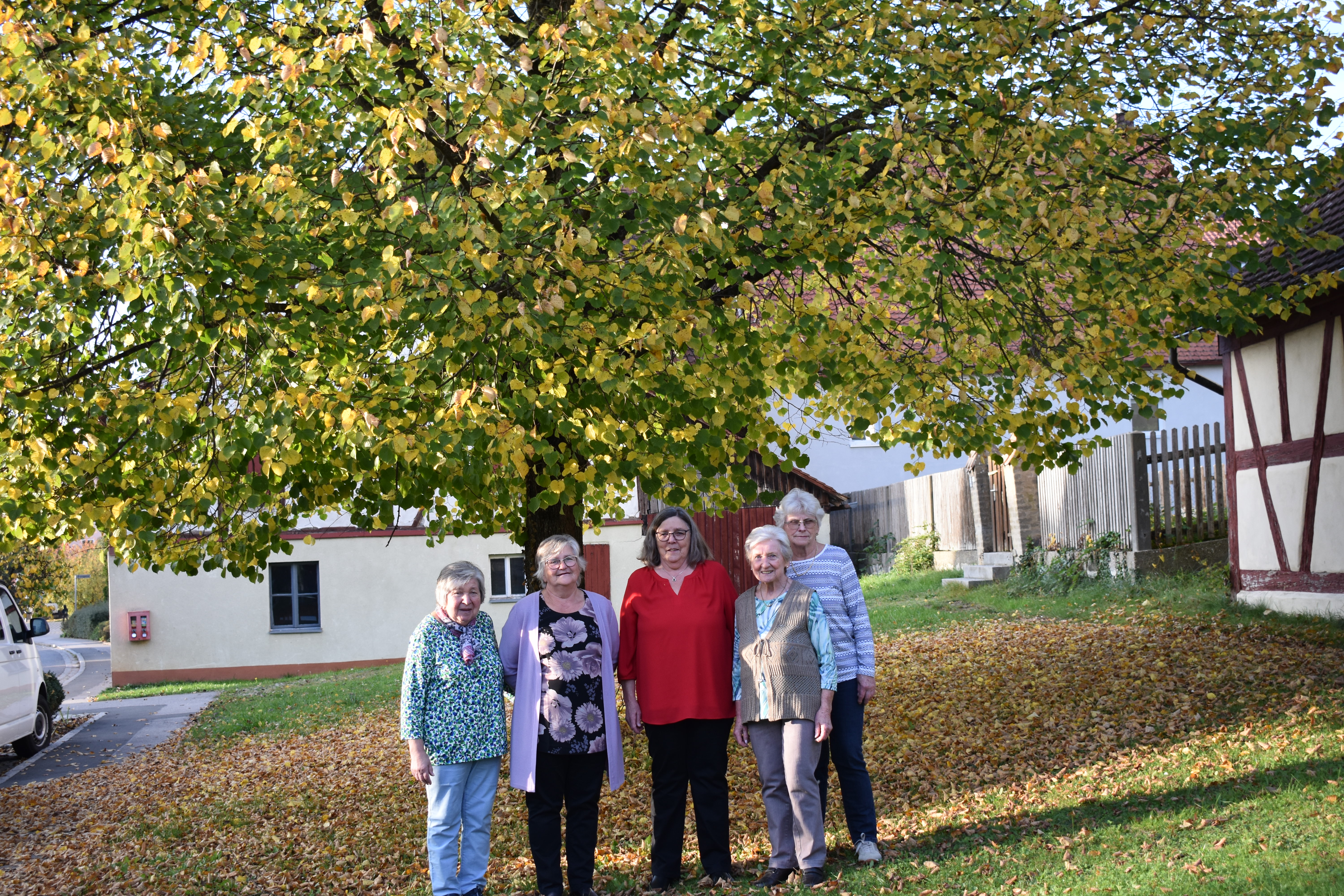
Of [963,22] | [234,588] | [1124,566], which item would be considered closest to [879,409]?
[963,22]

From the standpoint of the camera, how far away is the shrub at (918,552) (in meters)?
20.6

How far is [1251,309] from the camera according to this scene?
7375 mm

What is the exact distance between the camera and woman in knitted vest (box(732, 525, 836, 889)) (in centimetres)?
507

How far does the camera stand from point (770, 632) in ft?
16.9

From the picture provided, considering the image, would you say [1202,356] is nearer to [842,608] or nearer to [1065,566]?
[1065,566]

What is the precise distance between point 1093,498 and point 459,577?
38.7 feet

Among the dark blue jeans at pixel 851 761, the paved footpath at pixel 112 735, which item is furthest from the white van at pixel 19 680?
the dark blue jeans at pixel 851 761

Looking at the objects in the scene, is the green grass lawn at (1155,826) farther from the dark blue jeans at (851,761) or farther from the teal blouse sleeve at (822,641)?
the teal blouse sleeve at (822,641)

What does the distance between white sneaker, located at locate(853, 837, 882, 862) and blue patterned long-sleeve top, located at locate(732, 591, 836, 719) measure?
0.90 meters

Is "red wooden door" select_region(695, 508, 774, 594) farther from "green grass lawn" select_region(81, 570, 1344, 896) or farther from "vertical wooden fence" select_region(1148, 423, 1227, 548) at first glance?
"green grass lawn" select_region(81, 570, 1344, 896)

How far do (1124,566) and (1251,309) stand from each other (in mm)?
6945

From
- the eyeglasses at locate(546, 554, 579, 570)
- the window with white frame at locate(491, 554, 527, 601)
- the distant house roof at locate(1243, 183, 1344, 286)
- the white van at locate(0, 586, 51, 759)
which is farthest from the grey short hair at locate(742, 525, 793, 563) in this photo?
the window with white frame at locate(491, 554, 527, 601)

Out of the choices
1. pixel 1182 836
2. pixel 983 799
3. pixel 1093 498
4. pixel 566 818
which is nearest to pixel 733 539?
pixel 1093 498

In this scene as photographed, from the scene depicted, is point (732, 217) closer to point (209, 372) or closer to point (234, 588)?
point (209, 372)
